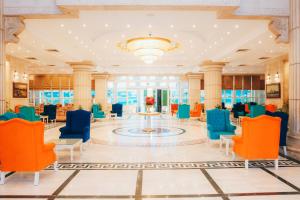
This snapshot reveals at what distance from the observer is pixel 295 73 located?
565cm

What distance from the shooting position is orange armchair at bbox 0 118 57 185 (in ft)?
12.5

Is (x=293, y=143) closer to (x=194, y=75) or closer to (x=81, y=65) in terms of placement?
(x=81, y=65)

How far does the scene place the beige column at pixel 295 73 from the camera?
5.59 m

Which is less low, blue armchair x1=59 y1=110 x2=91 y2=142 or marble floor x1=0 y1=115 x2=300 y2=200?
blue armchair x1=59 y1=110 x2=91 y2=142

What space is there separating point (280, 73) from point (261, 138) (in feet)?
33.3

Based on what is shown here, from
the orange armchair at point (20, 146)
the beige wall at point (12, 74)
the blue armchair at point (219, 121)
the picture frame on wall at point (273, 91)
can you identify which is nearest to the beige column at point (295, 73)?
the blue armchair at point (219, 121)

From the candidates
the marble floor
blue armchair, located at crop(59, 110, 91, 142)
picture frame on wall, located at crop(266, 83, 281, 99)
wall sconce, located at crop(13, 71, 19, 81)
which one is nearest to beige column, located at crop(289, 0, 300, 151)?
the marble floor

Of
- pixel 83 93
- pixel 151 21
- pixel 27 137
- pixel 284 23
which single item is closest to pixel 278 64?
pixel 284 23

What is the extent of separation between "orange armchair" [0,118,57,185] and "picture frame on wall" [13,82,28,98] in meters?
10.3

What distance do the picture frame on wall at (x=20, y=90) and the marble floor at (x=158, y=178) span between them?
849 centimetres

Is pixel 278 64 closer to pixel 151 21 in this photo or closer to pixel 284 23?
pixel 284 23

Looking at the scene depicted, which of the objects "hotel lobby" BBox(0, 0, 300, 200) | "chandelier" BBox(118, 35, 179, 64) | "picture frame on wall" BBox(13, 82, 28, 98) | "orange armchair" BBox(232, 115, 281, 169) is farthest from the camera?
"picture frame on wall" BBox(13, 82, 28, 98)

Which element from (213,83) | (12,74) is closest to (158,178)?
(213,83)

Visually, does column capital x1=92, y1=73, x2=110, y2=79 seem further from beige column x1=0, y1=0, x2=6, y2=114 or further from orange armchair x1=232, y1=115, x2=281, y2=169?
orange armchair x1=232, y1=115, x2=281, y2=169
